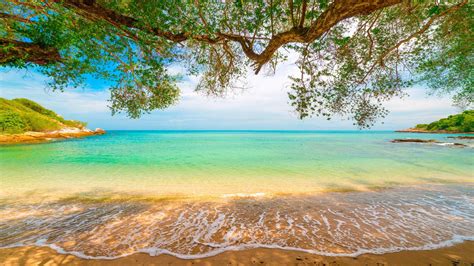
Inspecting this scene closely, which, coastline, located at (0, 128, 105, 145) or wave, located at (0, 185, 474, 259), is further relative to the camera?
coastline, located at (0, 128, 105, 145)

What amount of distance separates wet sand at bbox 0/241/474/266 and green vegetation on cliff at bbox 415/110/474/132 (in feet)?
302

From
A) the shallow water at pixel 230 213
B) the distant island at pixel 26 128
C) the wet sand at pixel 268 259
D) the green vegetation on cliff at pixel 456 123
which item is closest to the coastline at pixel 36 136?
the distant island at pixel 26 128

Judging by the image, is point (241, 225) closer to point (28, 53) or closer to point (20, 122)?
point (28, 53)

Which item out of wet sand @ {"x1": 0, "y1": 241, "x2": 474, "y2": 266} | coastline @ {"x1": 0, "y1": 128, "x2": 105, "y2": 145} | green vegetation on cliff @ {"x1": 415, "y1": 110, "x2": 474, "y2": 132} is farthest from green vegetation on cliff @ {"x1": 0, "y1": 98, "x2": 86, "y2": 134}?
green vegetation on cliff @ {"x1": 415, "y1": 110, "x2": 474, "y2": 132}

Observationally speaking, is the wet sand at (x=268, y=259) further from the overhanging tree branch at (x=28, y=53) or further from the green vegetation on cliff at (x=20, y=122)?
the green vegetation on cliff at (x=20, y=122)

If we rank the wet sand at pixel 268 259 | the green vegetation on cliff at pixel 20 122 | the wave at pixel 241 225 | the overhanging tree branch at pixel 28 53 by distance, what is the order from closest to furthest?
the wet sand at pixel 268 259 → the wave at pixel 241 225 → the overhanging tree branch at pixel 28 53 → the green vegetation on cliff at pixel 20 122

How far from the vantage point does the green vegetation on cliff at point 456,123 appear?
2574 inches

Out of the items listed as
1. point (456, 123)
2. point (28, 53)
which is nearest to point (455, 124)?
point (456, 123)

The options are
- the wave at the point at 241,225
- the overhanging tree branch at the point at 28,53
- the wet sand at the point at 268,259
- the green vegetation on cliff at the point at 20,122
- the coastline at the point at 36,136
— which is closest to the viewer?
the wet sand at the point at 268,259

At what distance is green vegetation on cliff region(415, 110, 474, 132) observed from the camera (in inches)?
2574

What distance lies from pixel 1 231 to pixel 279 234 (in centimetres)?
694

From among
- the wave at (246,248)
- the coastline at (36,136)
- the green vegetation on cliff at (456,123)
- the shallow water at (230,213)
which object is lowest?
the shallow water at (230,213)

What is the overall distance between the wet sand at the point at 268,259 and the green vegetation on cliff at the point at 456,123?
9190cm

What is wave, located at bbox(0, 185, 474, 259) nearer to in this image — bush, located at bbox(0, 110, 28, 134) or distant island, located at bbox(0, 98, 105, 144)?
distant island, located at bbox(0, 98, 105, 144)
